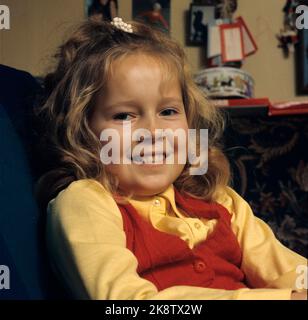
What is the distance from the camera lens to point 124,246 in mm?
805

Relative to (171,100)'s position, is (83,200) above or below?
below

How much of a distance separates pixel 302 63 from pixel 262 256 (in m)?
1.39

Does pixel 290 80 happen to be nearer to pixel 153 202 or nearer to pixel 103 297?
pixel 153 202

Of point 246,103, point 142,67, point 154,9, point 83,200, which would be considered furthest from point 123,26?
point 154,9

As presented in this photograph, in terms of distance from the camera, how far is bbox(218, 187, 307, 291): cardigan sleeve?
949mm

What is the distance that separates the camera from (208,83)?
1.83m

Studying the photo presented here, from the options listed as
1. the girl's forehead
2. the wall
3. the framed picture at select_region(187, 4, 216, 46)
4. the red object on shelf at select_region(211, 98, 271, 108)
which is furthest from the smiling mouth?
the framed picture at select_region(187, 4, 216, 46)

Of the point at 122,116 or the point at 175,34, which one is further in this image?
the point at 175,34

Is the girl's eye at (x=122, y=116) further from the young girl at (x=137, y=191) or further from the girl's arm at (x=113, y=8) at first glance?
the girl's arm at (x=113, y=8)

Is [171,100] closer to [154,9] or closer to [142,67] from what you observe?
[142,67]

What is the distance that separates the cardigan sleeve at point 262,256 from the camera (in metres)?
0.95

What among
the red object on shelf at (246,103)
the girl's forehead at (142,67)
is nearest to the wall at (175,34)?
the red object on shelf at (246,103)

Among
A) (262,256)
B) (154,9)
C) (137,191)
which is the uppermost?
(154,9)

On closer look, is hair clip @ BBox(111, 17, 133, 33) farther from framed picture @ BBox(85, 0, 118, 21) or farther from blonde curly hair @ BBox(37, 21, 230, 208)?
framed picture @ BBox(85, 0, 118, 21)
